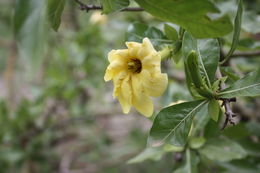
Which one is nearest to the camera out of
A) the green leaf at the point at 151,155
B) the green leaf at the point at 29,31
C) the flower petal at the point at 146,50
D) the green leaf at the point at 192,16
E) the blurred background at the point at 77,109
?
the green leaf at the point at 192,16

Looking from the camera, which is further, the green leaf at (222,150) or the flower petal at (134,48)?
the green leaf at (222,150)

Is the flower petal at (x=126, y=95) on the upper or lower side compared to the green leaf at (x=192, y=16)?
lower

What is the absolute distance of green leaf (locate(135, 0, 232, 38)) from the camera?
0.47 meters

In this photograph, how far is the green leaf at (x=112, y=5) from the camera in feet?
1.71

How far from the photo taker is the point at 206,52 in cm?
61

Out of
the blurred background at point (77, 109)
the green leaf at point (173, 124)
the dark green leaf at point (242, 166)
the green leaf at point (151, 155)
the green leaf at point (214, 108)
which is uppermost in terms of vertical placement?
the green leaf at point (214, 108)

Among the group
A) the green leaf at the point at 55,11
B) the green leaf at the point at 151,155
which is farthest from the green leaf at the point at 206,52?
the green leaf at the point at 151,155

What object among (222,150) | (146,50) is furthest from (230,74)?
(222,150)

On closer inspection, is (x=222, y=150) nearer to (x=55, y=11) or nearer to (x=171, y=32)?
(x=171, y=32)

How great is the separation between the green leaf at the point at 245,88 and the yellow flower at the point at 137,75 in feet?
0.36

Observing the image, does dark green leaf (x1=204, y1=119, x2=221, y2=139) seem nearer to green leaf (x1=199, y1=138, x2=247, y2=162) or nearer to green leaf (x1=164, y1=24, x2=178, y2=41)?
green leaf (x1=199, y1=138, x2=247, y2=162)

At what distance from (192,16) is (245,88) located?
16 centimetres

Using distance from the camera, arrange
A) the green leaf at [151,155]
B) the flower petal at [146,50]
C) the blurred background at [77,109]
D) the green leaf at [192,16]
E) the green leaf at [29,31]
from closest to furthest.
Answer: the green leaf at [192,16], the flower petal at [146,50], the green leaf at [29,31], the green leaf at [151,155], the blurred background at [77,109]

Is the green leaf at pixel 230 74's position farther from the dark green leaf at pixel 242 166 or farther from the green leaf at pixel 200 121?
the dark green leaf at pixel 242 166
